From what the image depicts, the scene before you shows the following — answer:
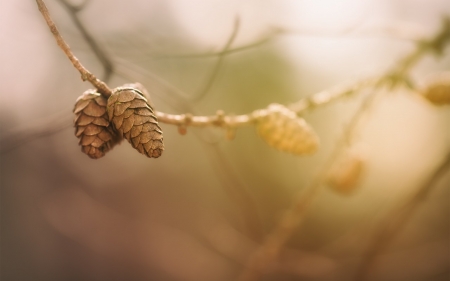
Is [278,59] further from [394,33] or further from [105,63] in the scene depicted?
[105,63]

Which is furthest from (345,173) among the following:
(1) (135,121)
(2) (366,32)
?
(1) (135,121)

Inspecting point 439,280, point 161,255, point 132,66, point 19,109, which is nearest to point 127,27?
point 132,66

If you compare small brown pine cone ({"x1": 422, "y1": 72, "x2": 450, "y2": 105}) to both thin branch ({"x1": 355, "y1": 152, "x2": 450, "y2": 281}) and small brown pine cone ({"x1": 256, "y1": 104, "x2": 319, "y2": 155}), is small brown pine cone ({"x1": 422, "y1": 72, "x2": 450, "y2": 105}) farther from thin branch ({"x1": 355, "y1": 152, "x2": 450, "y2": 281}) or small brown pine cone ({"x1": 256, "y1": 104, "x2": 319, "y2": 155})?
small brown pine cone ({"x1": 256, "y1": 104, "x2": 319, "y2": 155})

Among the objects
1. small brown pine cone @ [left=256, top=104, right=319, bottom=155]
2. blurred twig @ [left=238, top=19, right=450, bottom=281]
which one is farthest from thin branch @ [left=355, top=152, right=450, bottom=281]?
small brown pine cone @ [left=256, top=104, right=319, bottom=155]

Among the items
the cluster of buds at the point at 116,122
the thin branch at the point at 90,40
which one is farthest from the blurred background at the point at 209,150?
the cluster of buds at the point at 116,122

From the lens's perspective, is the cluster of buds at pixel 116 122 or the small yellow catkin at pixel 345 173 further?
the small yellow catkin at pixel 345 173

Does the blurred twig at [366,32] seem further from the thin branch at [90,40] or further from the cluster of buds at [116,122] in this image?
the cluster of buds at [116,122]

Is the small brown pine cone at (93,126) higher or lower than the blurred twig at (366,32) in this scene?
lower
